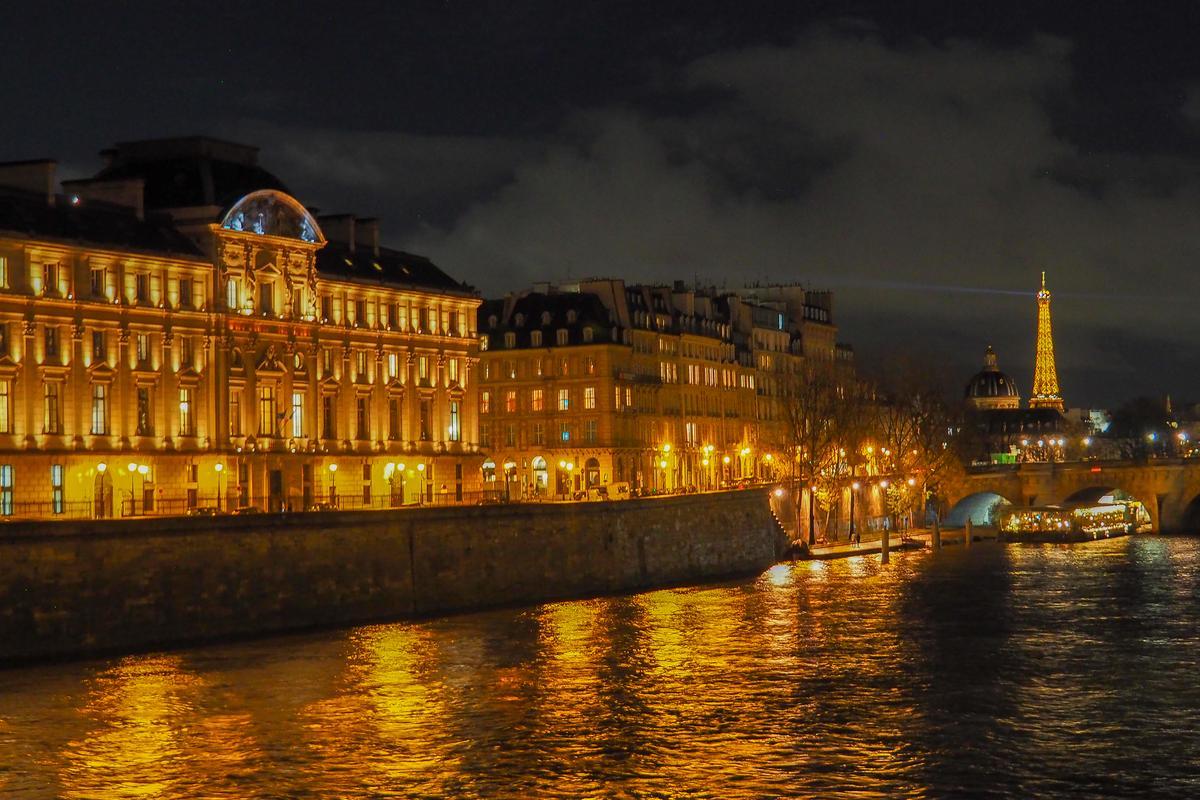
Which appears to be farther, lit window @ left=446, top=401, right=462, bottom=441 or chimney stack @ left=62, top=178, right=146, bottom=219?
lit window @ left=446, top=401, right=462, bottom=441

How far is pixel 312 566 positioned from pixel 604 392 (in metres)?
51.5

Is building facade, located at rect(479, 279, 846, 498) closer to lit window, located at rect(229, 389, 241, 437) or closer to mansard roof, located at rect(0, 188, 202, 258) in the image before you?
lit window, located at rect(229, 389, 241, 437)

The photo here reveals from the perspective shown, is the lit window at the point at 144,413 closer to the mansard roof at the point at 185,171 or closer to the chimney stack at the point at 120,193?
the chimney stack at the point at 120,193

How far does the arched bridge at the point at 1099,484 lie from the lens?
126750mm

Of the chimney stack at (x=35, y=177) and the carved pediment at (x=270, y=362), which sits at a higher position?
the chimney stack at (x=35, y=177)

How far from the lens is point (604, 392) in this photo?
11225 centimetres

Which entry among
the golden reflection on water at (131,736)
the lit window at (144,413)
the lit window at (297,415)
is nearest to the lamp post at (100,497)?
the lit window at (144,413)

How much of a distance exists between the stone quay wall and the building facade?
24.4 meters

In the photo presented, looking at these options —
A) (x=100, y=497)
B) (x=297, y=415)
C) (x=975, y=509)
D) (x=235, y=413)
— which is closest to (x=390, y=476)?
(x=297, y=415)

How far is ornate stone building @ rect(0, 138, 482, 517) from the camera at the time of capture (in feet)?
219

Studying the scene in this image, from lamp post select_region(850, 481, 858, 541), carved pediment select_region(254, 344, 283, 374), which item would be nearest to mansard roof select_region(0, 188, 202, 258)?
carved pediment select_region(254, 344, 283, 374)

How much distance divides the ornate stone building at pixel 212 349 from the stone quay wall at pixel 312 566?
3.61 m

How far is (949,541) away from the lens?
116375 mm

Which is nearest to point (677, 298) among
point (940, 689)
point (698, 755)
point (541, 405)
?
point (541, 405)
